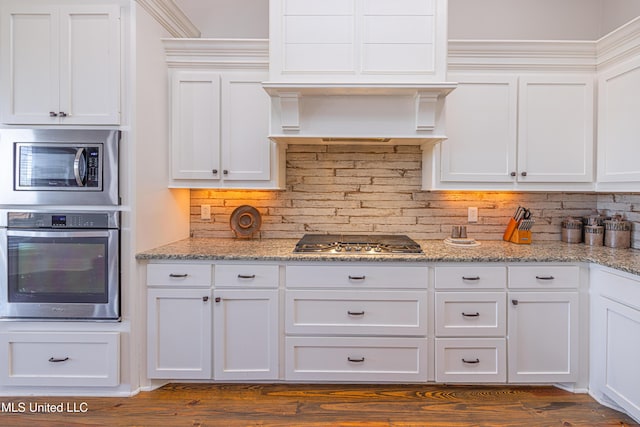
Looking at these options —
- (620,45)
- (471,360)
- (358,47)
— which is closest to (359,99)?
(358,47)

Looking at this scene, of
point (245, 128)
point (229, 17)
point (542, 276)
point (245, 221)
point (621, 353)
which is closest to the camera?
point (621, 353)

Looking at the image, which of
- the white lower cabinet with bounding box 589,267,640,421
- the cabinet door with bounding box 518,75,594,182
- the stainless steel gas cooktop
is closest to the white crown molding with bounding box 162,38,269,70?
the stainless steel gas cooktop

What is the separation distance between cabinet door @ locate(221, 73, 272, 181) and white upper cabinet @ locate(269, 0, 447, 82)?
345mm

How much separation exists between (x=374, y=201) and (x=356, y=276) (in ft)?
2.71

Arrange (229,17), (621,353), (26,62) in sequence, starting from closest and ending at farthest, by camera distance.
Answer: (621,353) → (26,62) → (229,17)

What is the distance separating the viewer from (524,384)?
224 centimetres

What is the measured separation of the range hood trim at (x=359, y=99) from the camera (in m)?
2.16

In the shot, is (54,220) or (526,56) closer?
(54,220)

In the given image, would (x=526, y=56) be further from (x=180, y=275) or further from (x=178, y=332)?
(x=178, y=332)

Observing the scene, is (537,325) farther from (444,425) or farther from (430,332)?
(444,425)

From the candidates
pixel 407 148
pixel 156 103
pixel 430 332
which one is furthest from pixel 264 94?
pixel 430 332

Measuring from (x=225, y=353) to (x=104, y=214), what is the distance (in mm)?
1086

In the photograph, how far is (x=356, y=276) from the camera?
218 centimetres

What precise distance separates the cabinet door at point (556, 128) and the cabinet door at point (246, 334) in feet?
6.34
